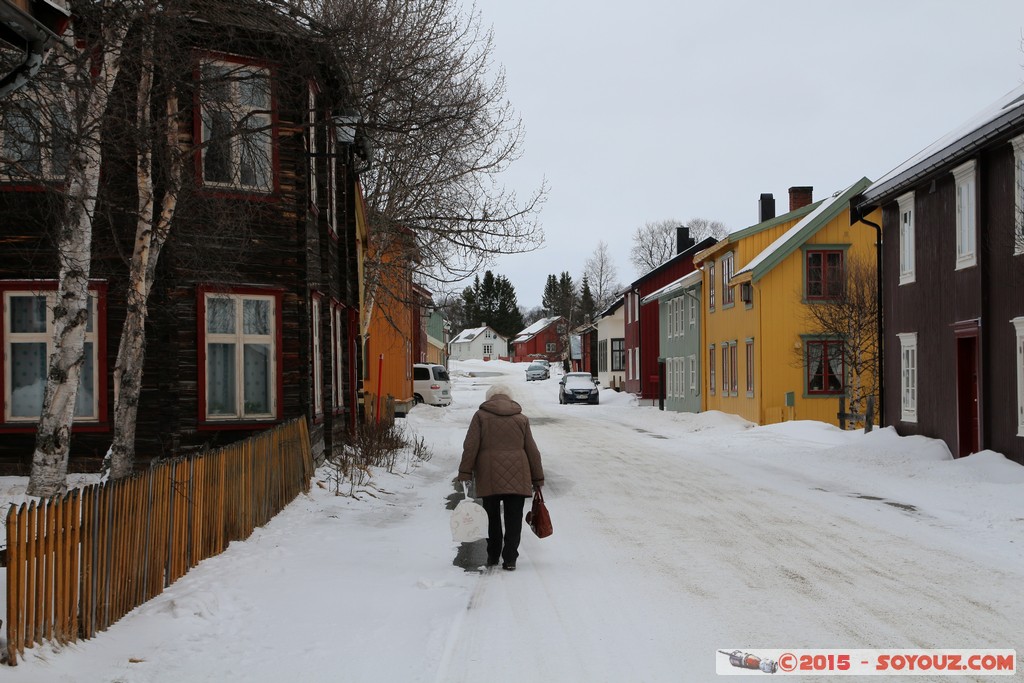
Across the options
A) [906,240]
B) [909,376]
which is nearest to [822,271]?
[906,240]

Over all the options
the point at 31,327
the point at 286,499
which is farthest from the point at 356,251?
the point at 286,499

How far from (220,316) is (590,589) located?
8.74 meters

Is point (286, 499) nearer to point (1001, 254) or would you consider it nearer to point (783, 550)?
point (783, 550)

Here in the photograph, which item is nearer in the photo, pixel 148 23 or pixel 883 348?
pixel 148 23

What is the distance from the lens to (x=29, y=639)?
17.9 feet

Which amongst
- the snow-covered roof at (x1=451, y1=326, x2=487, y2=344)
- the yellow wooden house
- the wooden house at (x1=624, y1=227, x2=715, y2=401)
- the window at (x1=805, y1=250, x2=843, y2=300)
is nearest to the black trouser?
the yellow wooden house

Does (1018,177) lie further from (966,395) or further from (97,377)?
(97,377)

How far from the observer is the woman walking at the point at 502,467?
353 inches

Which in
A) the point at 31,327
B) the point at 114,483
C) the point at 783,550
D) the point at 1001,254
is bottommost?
the point at 783,550

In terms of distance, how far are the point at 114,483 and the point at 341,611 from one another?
188 cm

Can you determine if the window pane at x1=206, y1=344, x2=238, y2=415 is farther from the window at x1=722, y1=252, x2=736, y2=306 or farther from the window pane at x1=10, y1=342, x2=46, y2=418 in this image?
the window at x1=722, y1=252, x2=736, y2=306

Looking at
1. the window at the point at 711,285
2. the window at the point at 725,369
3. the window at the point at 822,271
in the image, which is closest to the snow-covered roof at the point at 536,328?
the window at the point at 711,285

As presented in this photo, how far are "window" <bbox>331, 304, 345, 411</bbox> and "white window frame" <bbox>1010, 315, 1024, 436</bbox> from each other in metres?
11.6

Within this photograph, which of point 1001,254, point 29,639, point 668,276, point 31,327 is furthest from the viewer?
point 668,276
